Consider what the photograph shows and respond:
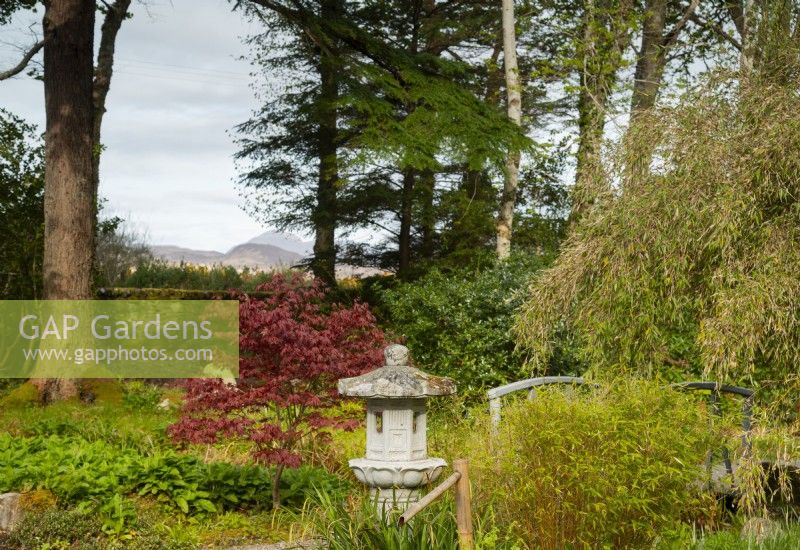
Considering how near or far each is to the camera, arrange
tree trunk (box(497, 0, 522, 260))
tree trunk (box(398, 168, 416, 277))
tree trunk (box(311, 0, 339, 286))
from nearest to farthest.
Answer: tree trunk (box(497, 0, 522, 260))
tree trunk (box(311, 0, 339, 286))
tree trunk (box(398, 168, 416, 277))

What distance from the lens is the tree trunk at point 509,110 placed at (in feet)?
45.9

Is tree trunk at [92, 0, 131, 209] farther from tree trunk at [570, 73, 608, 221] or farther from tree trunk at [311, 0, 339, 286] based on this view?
tree trunk at [570, 73, 608, 221]

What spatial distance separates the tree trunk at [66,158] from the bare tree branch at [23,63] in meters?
1.44

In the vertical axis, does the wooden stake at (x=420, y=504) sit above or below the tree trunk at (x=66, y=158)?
below

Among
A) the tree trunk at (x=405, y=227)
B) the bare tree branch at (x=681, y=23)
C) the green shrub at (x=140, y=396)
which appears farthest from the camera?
the tree trunk at (x=405, y=227)

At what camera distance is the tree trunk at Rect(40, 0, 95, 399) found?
37.2ft

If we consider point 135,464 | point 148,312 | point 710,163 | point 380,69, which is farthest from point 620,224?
point 148,312

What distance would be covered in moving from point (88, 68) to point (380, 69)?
414 centimetres

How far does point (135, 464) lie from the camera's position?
6859 millimetres

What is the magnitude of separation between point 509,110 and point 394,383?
30.6 feet

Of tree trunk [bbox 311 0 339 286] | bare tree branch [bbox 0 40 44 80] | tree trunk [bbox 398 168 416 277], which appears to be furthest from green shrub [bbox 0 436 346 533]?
tree trunk [bbox 398 168 416 277]

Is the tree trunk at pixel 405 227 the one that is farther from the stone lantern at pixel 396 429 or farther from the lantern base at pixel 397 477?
the lantern base at pixel 397 477

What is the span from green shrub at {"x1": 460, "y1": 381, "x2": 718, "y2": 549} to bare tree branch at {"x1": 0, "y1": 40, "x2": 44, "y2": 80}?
10245 mm

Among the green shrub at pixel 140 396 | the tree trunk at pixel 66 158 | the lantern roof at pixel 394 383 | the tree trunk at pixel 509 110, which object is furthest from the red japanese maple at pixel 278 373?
the tree trunk at pixel 509 110
